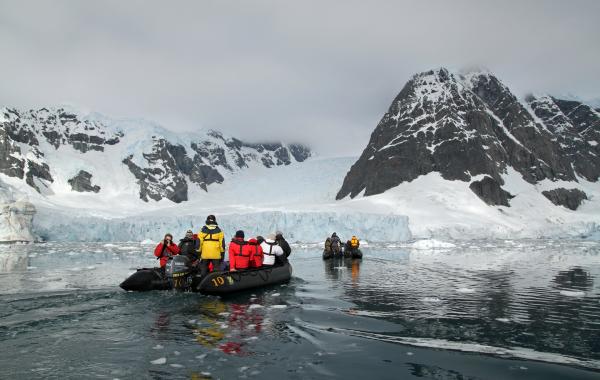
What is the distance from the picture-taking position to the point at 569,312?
41.4 feet

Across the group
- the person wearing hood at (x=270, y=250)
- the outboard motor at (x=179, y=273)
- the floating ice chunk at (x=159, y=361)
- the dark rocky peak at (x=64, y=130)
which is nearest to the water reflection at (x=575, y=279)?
the person wearing hood at (x=270, y=250)

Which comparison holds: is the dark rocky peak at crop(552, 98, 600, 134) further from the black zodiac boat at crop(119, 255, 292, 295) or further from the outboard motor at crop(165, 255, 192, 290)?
the outboard motor at crop(165, 255, 192, 290)

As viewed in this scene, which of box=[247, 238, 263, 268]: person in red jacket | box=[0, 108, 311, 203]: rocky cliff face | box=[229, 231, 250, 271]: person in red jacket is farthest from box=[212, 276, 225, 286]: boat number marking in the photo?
box=[0, 108, 311, 203]: rocky cliff face

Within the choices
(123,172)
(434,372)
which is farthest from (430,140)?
(434,372)

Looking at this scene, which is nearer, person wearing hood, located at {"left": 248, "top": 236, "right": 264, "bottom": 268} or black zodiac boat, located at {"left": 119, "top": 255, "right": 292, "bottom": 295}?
black zodiac boat, located at {"left": 119, "top": 255, "right": 292, "bottom": 295}

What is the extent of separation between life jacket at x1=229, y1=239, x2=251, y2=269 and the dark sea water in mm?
979

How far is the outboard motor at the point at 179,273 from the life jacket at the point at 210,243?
2.13 ft

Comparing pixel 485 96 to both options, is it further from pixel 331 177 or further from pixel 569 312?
pixel 569 312

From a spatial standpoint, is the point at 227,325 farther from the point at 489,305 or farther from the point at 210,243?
the point at 489,305

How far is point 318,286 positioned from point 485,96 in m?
141

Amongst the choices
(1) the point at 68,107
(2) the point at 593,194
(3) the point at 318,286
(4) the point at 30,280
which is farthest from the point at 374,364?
→ (1) the point at 68,107

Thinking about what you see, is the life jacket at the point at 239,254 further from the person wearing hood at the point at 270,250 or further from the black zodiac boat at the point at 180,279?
the person wearing hood at the point at 270,250

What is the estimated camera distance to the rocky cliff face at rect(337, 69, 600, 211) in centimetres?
11262

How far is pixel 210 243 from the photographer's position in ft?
51.2
